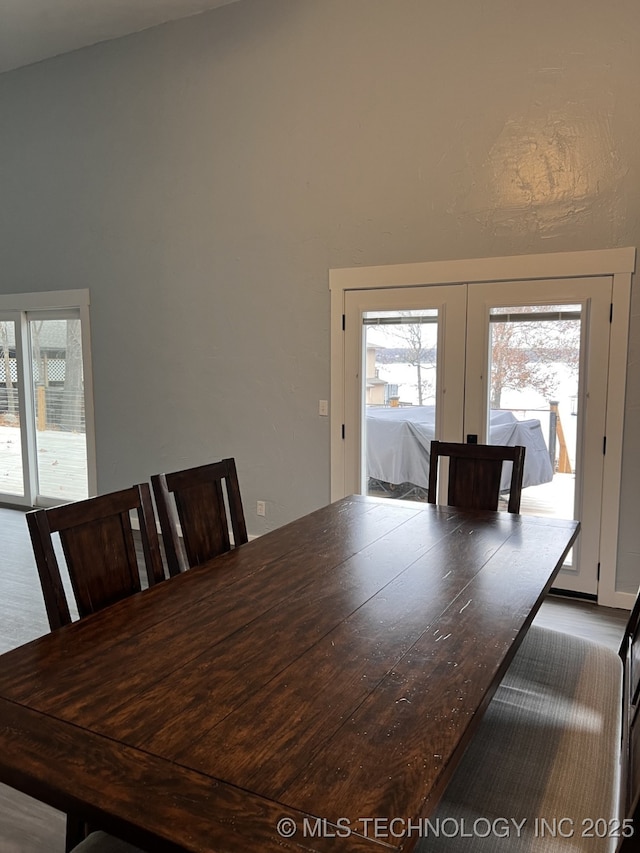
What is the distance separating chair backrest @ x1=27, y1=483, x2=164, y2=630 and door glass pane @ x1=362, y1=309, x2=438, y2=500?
2.29 m

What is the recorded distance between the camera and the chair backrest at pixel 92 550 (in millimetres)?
1562

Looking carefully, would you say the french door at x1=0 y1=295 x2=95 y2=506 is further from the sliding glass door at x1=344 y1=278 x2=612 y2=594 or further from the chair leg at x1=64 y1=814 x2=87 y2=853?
the chair leg at x1=64 y1=814 x2=87 y2=853

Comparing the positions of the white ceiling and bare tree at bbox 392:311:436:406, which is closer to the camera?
bare tree at bbox 392:311:436:406

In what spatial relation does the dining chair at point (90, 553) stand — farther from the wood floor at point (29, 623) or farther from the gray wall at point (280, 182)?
the gray wall at point (280, 182)

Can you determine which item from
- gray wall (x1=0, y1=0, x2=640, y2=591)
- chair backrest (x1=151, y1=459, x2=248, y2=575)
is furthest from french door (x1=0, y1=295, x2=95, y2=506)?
chair backrest (x1=151, y1=459, x2=248, y2=575)

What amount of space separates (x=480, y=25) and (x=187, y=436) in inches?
133

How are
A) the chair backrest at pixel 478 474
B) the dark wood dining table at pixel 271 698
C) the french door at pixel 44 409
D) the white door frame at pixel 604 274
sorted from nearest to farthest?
1. the dark wood dining table at pixel 271 698
2. the chair backrest at pixel 478 474
3. the white door frame at pixel 604 274
4. the french door at pixel 44 409

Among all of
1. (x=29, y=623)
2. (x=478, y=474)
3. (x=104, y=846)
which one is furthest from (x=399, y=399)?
(x=104, y=846)

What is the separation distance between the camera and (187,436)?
15.7 feet

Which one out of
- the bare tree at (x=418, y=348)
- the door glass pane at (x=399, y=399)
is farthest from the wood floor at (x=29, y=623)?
the bare tree at (x=418, y=348)

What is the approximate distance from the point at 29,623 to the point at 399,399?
2.53 metres

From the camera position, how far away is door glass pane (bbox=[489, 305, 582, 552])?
347cm

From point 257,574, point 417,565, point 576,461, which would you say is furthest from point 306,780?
point 576,461

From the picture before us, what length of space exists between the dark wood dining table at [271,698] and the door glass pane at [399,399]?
1.99 m
